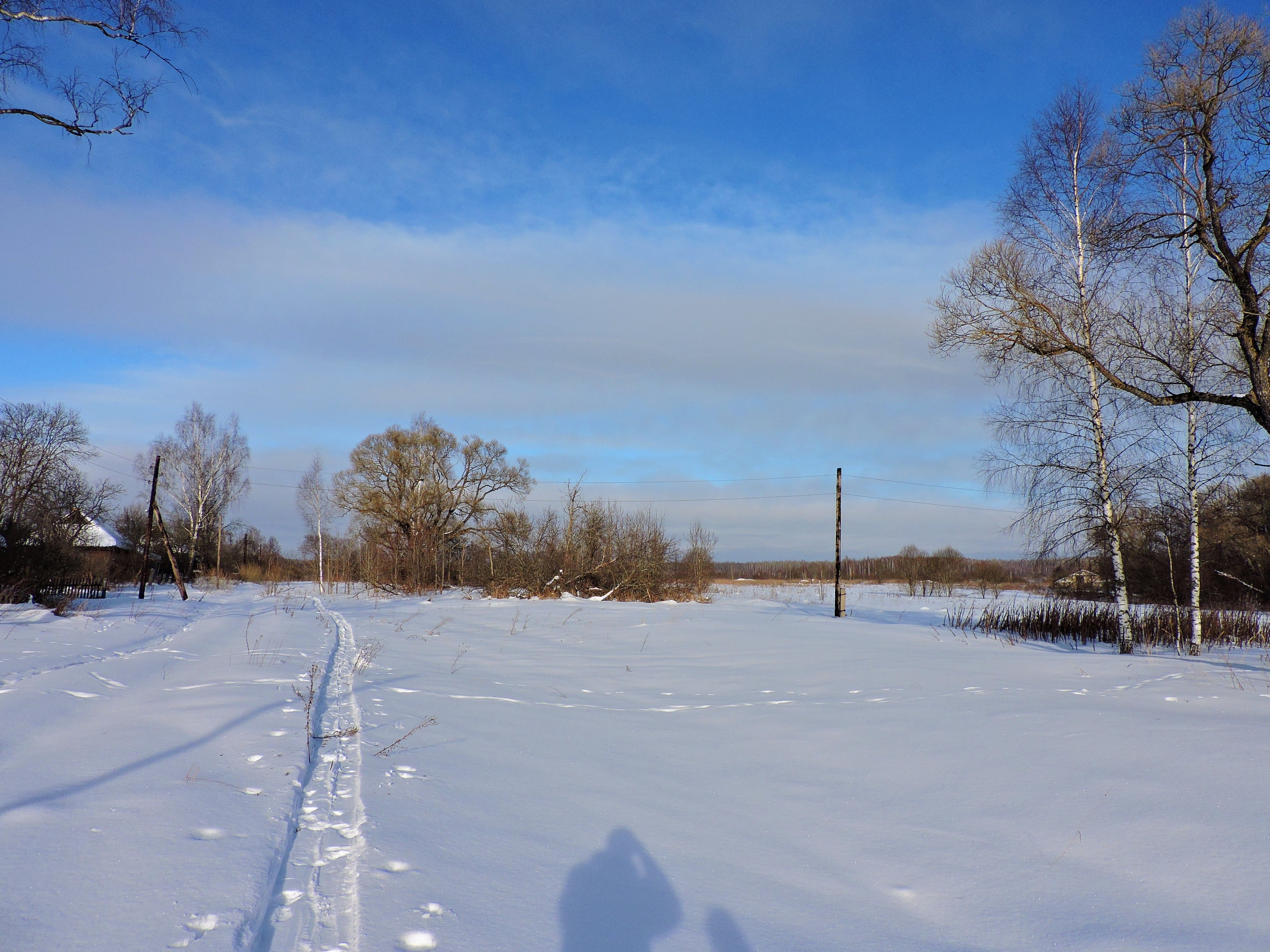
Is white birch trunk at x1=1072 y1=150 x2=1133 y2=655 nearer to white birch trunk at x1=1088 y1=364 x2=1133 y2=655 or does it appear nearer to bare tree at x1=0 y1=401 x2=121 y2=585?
white birch trunk at x1=1088 y1=364 x2=1133 y2=655

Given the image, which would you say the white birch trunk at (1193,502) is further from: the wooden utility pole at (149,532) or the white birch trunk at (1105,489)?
the wooden utility pole at (149,532)

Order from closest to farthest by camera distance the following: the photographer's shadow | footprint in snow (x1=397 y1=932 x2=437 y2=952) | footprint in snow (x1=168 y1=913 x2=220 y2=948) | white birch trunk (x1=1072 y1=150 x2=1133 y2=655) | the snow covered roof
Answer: footprint in snow (x1=168 y1=913 x2=220 y2=948) < footprint in snow (x1=397 y1=932 x2=437 y2=952) < the photographer's shadow < white birch trunk (x1=1072 y1=150 x2=1133 y2=655) < the snow covered roof

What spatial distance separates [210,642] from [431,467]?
2778 centimetres

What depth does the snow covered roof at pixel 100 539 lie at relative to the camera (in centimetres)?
3719

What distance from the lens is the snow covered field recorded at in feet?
8.69

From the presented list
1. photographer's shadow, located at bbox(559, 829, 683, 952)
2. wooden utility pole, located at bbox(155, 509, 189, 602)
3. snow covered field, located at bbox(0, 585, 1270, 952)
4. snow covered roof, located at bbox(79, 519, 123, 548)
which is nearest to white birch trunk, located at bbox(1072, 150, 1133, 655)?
snow covered field, located at bbox(0, 585, 1270, 952)

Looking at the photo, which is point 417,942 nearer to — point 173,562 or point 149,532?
point 173,562

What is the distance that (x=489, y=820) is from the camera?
3713 mm

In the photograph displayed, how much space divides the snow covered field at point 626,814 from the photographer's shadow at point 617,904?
13 mm

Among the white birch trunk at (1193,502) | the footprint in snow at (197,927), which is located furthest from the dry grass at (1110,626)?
the footprint in snow at (197,927)

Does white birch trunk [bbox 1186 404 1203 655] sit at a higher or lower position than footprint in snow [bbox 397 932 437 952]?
higher

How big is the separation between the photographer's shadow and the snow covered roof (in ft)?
139

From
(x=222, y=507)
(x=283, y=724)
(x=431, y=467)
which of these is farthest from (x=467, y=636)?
(x=222, y=507)

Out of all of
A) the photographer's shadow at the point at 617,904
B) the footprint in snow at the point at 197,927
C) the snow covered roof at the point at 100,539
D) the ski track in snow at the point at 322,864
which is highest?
the snow covered roof at the point at 100,539
